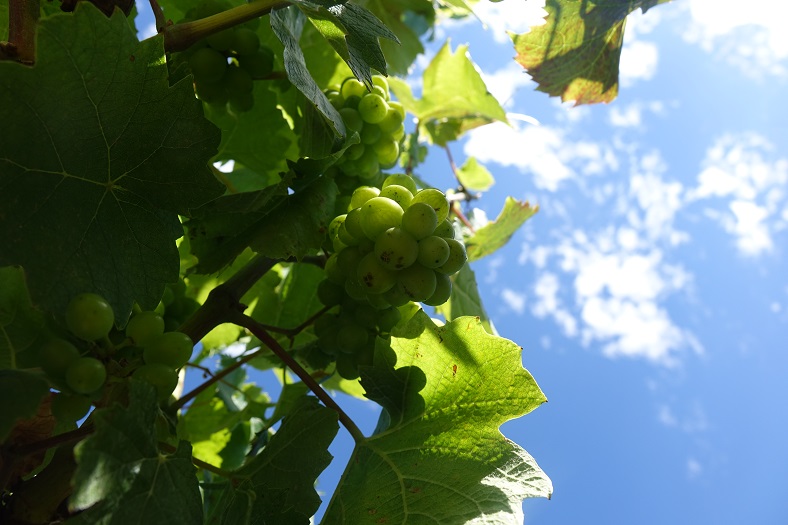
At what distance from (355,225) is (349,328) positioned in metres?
0.18

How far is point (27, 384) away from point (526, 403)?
60 cm

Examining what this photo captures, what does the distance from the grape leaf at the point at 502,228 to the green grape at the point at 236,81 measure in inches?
32.1

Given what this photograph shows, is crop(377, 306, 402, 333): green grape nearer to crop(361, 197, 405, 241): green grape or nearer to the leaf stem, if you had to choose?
crop(361, 197, 405, 241): green grape

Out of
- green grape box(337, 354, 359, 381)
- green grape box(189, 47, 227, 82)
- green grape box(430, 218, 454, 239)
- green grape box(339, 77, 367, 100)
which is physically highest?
green grape box(339, 77, 367, 100)

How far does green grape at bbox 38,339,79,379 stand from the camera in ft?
2.23

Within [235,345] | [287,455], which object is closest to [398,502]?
[287,455]

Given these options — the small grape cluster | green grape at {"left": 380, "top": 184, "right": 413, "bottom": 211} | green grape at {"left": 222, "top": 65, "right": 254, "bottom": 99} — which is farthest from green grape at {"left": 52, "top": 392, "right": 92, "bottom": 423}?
green grape at {"left": 222, "top": 65, "right": 254, "bottom": 99}

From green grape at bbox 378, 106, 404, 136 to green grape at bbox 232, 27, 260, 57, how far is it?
0.24m

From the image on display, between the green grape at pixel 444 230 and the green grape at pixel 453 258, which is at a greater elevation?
the green grape at pixel 444 230

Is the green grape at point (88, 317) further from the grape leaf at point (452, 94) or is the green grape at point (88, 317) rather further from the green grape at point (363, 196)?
the grape leaf at point (452, 94)

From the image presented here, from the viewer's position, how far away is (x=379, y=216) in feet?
2.97

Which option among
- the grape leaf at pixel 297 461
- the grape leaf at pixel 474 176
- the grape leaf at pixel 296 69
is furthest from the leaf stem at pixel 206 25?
the grape leaf at pixel 474 176

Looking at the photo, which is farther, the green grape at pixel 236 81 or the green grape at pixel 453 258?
the green grape at pixel 236 81

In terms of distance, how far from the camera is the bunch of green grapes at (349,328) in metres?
1.02
